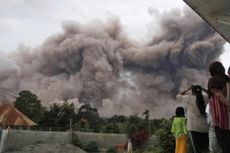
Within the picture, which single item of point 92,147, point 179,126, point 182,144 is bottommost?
point 92,147

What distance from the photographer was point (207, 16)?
508 cm

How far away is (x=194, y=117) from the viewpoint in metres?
5.25

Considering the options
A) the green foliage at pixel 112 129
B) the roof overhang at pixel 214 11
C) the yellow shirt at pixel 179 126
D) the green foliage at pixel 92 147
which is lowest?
the green foliage at pixel 92 147

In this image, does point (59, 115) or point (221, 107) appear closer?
point (221, 107)

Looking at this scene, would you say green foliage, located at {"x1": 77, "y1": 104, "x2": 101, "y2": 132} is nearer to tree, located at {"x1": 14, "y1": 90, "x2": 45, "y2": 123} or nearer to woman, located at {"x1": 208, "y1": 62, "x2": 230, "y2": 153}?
tree, located at {"x1": 14, "y1": 90, "x2": 45, "y2": 123}

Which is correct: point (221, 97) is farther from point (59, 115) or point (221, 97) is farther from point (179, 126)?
point (59, 115)

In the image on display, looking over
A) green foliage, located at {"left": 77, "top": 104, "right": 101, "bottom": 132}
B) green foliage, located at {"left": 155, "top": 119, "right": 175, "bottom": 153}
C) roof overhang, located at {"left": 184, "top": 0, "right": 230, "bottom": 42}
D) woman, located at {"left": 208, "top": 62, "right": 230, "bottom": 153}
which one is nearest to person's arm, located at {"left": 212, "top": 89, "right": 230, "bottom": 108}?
woman, located at {"left": 208, "top": 62, "right": 230, "bottom": 153}

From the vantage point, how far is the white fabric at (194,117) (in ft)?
17.0

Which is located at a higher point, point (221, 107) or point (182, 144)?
point (221, 107)

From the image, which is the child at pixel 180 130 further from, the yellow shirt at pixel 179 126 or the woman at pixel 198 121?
the woman at pixel 198 121

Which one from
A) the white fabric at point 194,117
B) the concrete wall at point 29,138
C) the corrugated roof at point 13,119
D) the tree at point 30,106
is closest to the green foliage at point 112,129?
the corrugated roof at point 13,119

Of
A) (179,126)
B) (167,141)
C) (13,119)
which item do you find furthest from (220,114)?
(13,119)

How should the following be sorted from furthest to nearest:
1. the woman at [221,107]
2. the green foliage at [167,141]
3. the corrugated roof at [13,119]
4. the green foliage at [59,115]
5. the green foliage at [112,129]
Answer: the green foliage at [59,115] → the corrugated roof at [13,119] → the green foliage at [112,129] → the green foliage at [167,141] → the woman at [221,107]

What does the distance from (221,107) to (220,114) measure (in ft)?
0.21
